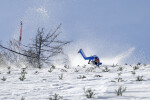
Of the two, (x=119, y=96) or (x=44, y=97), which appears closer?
(x=119, y=96)

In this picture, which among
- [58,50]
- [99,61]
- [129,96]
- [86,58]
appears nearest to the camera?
[129,96]

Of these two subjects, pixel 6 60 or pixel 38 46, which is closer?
pixel 38 46

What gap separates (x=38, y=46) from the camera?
21656 mm

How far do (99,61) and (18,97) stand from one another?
1099 cm

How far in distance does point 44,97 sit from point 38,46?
1784 centimetres

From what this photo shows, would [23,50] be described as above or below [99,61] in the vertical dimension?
above

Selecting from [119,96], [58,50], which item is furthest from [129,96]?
[58,50]

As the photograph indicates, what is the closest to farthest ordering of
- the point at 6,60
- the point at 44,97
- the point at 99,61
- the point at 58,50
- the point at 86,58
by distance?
the point at 44,97
the point at 99,61
the point at 86,58
the point at 58,50
the point at 6,60

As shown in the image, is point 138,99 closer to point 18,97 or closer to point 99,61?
point 18,97

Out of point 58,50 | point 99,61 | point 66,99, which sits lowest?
point 66,99

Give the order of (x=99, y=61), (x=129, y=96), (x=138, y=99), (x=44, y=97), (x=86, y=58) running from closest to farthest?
1. (x=138, y=99)
2. (x=129, y=96)
3. (x=44, y=97)
4. (x=99, y=61)
5. (x=86, y=58)

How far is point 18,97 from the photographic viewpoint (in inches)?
165

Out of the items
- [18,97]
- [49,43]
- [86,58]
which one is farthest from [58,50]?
[18,97]

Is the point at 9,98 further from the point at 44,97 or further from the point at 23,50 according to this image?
the point at 23,50
